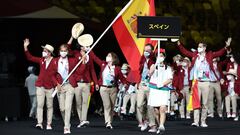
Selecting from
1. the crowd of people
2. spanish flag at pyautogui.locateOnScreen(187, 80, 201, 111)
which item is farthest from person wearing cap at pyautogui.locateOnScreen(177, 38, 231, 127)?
spanish flag at pyautogui.locateOnScreen(187, 80, 201, 111)

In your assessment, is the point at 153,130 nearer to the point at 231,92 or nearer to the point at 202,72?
the point at 202,72

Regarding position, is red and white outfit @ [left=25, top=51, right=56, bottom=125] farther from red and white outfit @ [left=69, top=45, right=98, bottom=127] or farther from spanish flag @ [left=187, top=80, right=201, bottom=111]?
spanish flag @ [left=187, top=80, right=201, bottom=111]

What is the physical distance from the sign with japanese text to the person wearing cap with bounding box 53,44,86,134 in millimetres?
1799

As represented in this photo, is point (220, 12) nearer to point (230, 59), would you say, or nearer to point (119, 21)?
point (230, 59)

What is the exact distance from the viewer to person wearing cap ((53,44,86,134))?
19109mm

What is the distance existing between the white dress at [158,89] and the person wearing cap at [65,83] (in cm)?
188

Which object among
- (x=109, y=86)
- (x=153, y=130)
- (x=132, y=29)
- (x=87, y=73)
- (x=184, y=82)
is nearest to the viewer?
(x=153, y=130)

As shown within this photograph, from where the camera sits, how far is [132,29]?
21734 millimetres

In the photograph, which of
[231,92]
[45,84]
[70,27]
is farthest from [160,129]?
[70,27]

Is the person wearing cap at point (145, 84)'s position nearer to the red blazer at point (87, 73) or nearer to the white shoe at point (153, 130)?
the white shoe at point (153, 130)

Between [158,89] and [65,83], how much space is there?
7.35 ft

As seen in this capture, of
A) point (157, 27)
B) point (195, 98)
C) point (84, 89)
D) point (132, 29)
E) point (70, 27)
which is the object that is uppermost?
point (70, 27)

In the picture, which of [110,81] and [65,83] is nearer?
[65,83]

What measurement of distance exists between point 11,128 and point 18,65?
27.0ft
